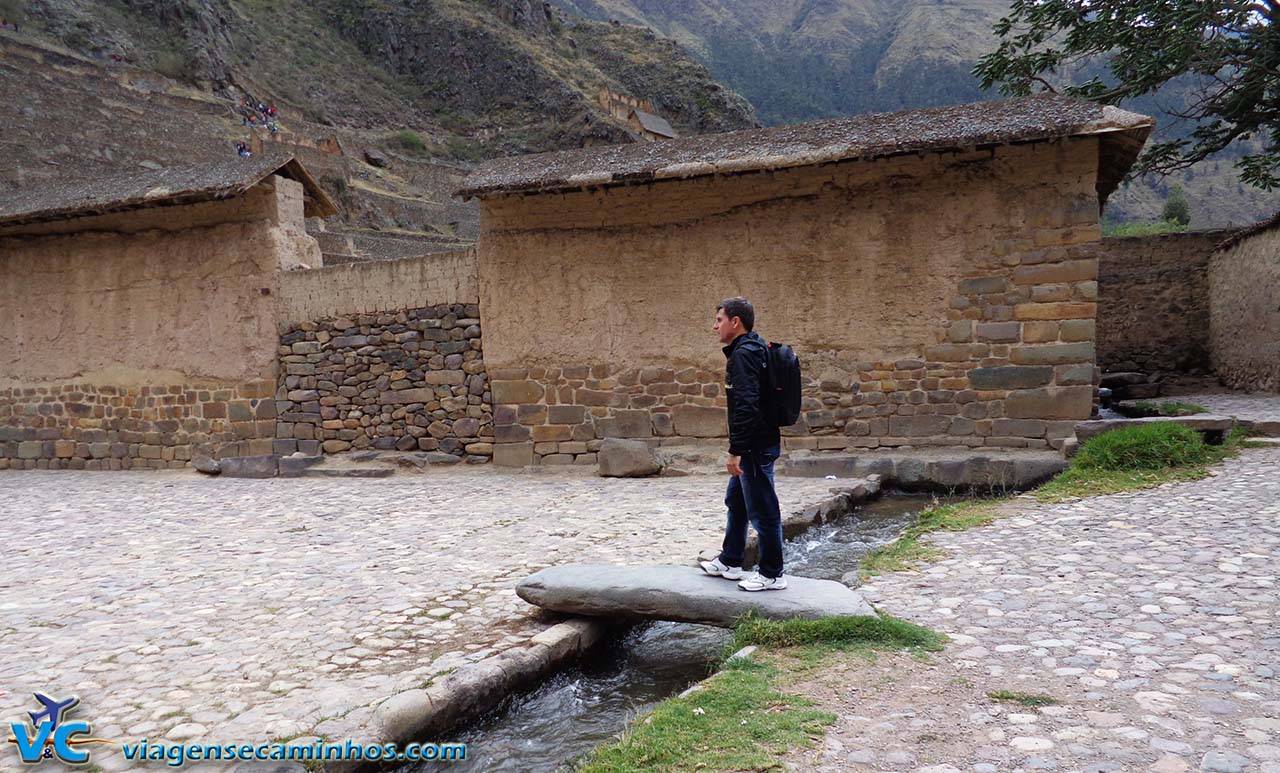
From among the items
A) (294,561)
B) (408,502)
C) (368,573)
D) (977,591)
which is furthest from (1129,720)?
(408,502)

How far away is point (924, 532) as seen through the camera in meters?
5.61

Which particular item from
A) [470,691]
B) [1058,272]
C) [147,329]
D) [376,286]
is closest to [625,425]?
[376,286]

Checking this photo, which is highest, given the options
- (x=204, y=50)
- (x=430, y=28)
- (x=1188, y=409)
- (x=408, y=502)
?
(x=430, y=28)

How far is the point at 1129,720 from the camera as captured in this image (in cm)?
254

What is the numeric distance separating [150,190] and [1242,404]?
15439 mm

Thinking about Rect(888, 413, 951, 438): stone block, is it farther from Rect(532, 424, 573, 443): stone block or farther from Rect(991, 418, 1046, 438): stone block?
Rect(532, 424, 573, 443): stone block

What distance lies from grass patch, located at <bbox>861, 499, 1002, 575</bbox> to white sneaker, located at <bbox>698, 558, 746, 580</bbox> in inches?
37.1

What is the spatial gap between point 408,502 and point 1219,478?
7182 millimetres

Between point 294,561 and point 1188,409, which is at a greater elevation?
point 1188,409

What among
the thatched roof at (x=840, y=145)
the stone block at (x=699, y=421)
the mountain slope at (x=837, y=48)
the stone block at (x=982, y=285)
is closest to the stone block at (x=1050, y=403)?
the stone block at (x=982, y=285)

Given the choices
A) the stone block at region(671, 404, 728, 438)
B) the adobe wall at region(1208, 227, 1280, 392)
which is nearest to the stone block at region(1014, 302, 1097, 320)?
the stone block at region(671, 404, 728, 438)

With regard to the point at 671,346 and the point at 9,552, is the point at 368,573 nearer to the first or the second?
the point at 9,552

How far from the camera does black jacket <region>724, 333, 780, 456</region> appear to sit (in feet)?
12.8

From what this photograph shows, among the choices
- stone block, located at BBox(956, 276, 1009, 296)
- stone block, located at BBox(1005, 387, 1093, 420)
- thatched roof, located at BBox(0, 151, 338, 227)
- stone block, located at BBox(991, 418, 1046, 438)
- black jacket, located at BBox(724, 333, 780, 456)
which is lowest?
stone block, located at BBox(991, 418, 1046, 438)
